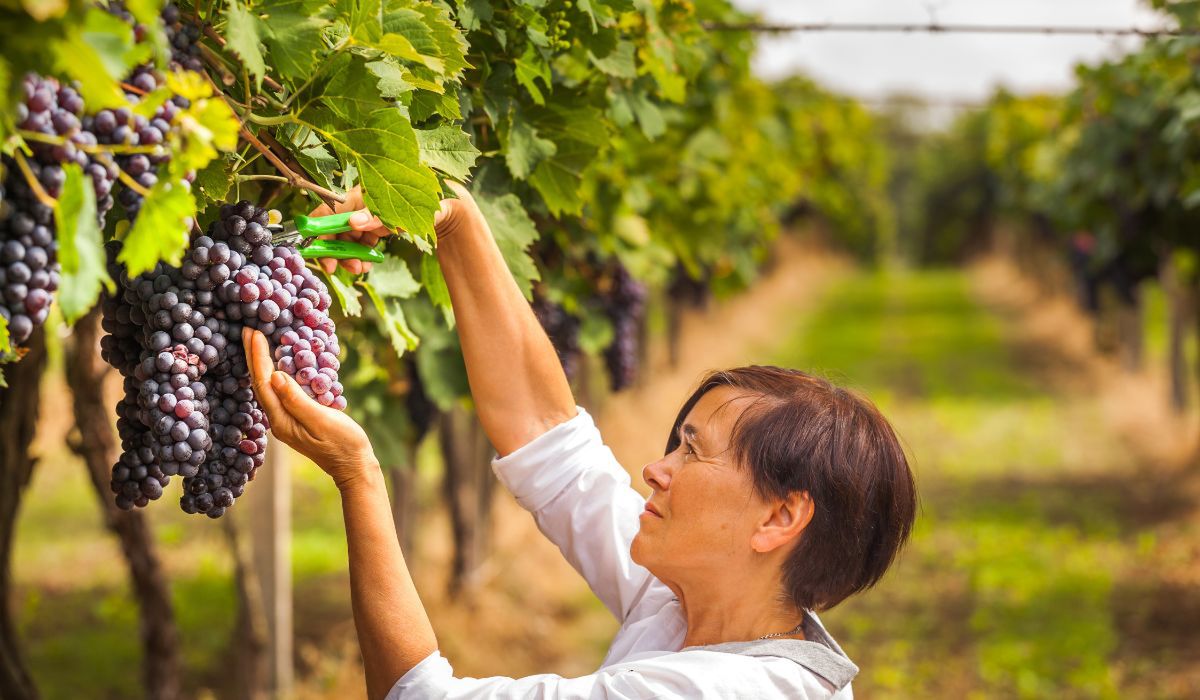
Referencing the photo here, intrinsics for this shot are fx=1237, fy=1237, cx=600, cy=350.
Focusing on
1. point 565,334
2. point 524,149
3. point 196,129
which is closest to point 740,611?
point 524,149

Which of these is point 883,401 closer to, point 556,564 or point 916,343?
point 916,343

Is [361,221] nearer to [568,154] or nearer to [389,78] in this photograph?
[389,78]

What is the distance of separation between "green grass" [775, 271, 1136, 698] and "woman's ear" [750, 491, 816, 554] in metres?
0.19

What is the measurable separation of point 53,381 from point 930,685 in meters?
9.87

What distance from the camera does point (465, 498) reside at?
22.0ft

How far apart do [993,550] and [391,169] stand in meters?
8.35

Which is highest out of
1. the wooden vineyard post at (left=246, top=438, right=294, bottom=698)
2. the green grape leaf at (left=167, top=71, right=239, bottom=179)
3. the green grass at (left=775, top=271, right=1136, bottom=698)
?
the green grape leaf at (left=167, top=71, right=239, bottom=179)

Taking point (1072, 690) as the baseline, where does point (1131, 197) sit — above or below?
above

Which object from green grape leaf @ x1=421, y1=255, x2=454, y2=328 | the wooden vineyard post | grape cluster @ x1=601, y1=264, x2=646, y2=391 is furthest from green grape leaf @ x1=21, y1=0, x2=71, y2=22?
the wooden vineyard post

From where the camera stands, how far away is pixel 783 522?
80.4 inches

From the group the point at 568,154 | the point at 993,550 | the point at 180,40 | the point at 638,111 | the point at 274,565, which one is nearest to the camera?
the point at 180,40

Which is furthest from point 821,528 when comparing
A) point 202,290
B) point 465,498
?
point 465,498

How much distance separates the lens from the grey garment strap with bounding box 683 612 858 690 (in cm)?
197

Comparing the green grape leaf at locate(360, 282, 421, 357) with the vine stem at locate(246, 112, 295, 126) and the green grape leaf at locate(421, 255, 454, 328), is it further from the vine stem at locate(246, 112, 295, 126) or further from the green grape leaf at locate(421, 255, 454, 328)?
the vine stem at locate(246, 112, 295, 126)
